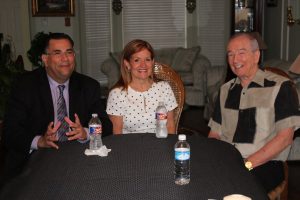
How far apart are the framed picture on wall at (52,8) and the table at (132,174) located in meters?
5.80

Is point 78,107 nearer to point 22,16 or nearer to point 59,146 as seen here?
point 59,146

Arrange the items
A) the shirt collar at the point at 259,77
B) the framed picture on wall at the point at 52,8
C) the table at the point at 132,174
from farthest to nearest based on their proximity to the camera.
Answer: the framed picture on wall at the point at 52,8, the shirt collar at the point at 259,77, the table at the point at 132,174

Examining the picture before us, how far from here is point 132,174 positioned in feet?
5.97

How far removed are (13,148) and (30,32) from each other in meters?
5.45

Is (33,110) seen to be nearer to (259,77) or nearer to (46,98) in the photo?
(46,98)

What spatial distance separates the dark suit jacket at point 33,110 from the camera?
2.52 m

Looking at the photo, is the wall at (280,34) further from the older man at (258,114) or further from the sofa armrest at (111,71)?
the older man at (258,114)

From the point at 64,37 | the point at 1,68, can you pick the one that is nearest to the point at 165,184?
the point at 64,37

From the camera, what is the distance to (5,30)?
7461 millimetres

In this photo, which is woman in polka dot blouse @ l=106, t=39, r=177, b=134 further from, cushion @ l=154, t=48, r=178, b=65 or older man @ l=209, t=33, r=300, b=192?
cushion @ l=154, t=48, r=178, b=65

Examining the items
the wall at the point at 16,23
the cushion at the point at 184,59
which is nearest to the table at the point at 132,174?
the cushion at the point at 184,59

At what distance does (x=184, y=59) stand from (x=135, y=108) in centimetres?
462

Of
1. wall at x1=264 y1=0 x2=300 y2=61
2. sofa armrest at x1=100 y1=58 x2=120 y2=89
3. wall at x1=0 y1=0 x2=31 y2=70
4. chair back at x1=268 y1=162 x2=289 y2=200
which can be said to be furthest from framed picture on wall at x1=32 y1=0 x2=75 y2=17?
chair back at x1=268 y1=162 x2=289 y2=200

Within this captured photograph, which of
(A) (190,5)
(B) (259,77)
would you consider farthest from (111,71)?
(B) (259,77)
